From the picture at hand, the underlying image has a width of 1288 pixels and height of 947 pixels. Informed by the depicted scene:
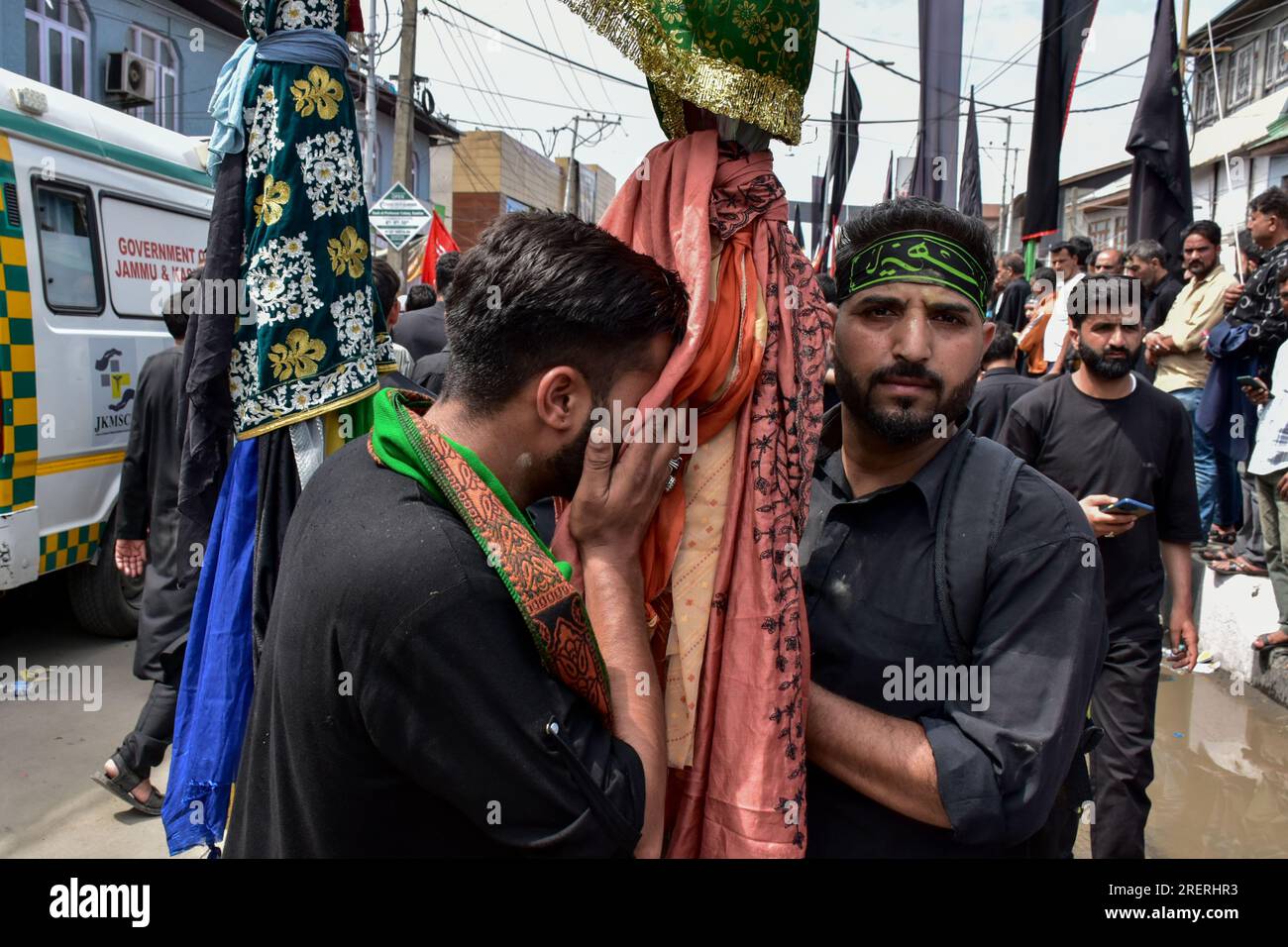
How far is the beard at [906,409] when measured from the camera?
5.64 feet

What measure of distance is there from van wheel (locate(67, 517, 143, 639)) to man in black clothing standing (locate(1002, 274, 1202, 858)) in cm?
502

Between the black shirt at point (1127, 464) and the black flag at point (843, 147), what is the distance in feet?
23.0

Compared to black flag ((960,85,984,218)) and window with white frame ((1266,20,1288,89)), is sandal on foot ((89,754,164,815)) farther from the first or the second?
window with white frame ((1266,20,1288,89))

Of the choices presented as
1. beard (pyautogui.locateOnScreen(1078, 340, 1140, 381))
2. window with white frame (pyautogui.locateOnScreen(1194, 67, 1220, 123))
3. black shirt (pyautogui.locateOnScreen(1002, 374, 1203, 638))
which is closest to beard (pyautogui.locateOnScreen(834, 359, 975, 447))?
black shirt (pyautogui.locateOnScreen(1002, 374, 1203, 638))

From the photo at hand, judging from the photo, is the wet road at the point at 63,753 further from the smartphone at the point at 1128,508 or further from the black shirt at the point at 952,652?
the smartphone at the point at 1128,508

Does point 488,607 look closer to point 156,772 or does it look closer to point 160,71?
point 156,772

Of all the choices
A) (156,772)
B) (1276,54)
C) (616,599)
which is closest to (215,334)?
(616,599)

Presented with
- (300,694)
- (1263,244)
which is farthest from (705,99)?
(1263,244)

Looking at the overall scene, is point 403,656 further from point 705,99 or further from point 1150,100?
point 1150,100

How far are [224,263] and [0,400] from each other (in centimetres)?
312

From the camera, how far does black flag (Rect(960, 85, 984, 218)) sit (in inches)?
402

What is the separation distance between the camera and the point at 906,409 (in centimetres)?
173

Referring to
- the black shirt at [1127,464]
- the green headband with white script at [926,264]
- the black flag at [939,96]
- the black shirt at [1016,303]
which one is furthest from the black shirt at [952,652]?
the black shirt at [1016,303]

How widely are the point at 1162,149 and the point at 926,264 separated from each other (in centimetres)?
509
